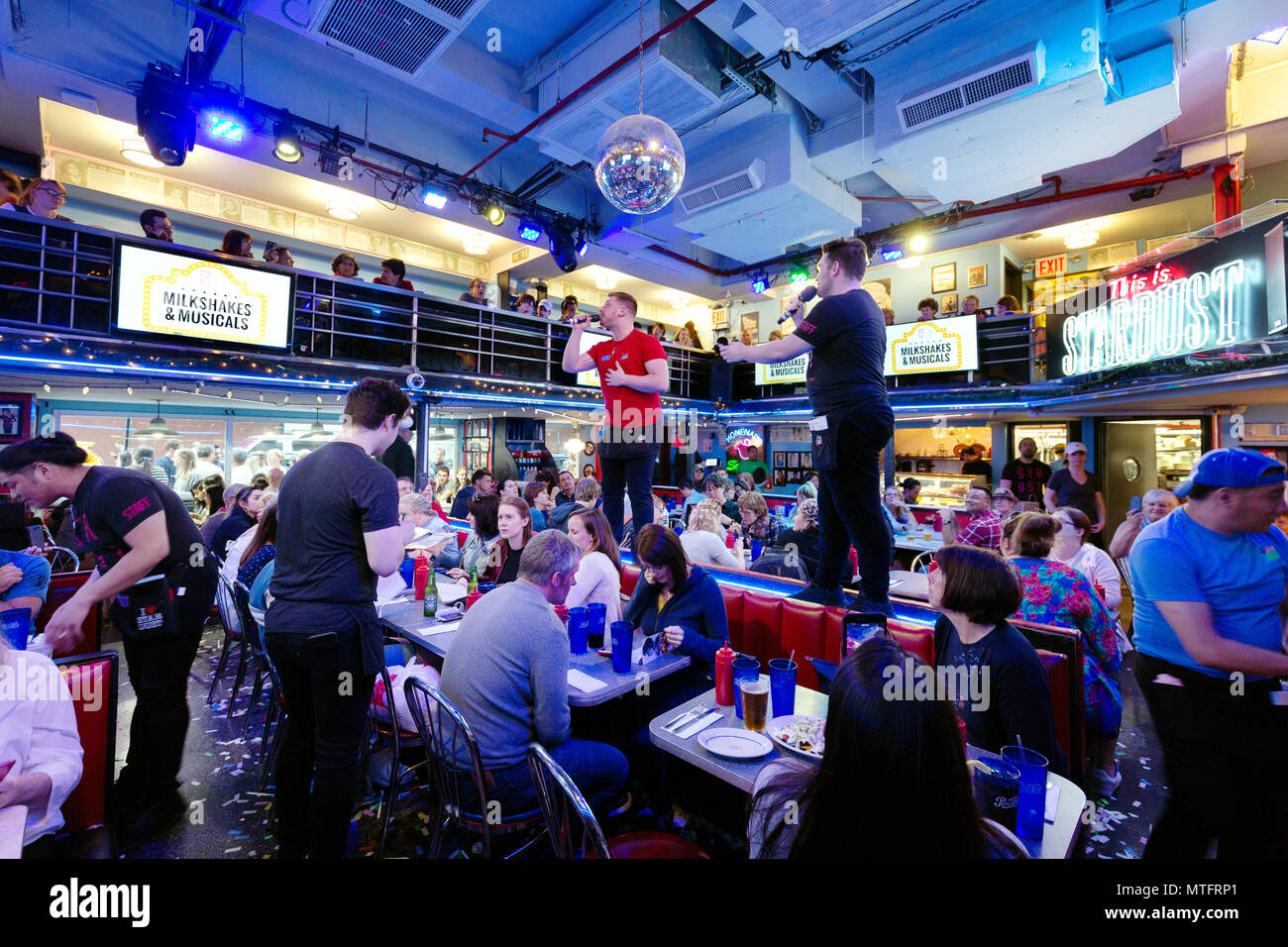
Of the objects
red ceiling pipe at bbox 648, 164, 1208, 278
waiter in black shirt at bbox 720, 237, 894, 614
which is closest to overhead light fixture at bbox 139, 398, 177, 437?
red ceiling pipe at bbox 648, 164, 1208, 278

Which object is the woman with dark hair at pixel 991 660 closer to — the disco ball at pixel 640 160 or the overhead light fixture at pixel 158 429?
the disco ball at pixel 640 160

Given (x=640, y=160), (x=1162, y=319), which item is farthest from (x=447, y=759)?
Result: (x=1162, y=319)

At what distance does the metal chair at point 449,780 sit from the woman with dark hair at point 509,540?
1.76 m

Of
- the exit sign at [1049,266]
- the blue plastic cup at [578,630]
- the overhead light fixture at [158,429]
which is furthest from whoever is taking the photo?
the exit sign at [1049,266]

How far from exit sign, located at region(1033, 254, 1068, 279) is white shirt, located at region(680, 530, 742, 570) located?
35.6ft

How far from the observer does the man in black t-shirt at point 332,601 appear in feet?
6.74

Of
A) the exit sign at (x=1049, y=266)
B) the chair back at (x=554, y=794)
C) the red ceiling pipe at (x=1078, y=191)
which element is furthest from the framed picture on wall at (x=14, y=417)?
the exit sign at (x=1049, y=266)

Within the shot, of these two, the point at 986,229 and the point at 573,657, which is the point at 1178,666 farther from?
the point at 986,229

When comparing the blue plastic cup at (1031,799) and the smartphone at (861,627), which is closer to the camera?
the blue plastic cup at (1031,799)

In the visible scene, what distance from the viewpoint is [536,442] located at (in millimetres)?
12039

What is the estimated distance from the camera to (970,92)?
489 cm

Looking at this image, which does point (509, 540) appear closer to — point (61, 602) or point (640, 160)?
point (640, 160)
